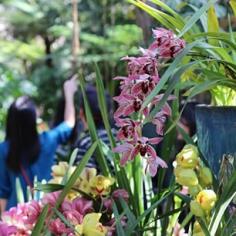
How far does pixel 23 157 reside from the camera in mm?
2561

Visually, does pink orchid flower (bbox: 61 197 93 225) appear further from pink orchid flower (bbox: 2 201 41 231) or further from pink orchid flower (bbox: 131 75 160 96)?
pink orchid flower (bbox: 131 75 160 96)

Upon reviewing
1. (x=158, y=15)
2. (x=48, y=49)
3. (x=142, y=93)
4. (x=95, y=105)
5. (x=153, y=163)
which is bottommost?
(x=48, y=49)

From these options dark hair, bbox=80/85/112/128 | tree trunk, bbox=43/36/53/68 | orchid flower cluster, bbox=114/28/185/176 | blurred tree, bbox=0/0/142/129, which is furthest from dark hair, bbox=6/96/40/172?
tree trunk, bbox=43/36/53/68

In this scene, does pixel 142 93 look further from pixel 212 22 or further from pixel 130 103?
pixel 212 22

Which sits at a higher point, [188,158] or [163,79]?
[163,79]

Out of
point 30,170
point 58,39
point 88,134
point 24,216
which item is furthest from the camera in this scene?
point 58,39

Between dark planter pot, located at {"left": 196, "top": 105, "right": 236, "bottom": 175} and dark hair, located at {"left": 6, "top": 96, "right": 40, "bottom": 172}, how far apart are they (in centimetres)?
151

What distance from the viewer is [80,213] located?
1.11m

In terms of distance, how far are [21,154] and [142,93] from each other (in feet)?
5.45

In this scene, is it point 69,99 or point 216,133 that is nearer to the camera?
point 216,133

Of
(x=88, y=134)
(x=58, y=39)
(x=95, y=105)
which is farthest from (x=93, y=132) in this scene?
(x=58, y=39)

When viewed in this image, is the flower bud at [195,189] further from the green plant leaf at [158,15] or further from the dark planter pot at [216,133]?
the green plant leaf at [158,15]

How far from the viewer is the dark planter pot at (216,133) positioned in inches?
39.6

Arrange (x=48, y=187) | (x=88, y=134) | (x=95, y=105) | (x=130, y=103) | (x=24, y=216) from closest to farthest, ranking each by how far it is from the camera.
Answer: (x=130, y=103) < (x=48, y=187) < (x=24, y=216) < (x=88, y=134) < (x=95, y=105)
